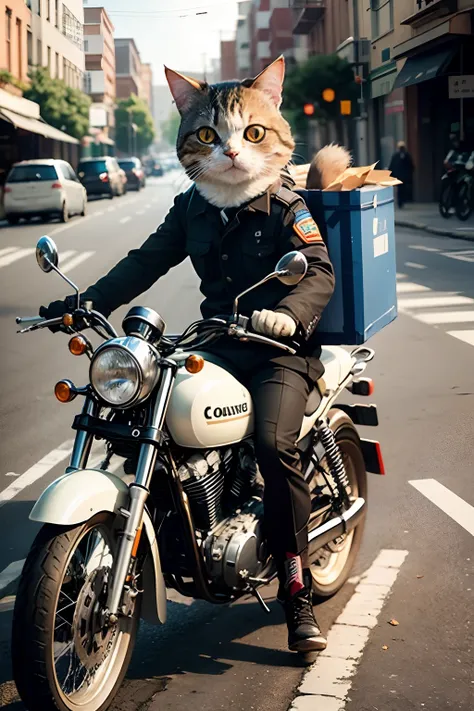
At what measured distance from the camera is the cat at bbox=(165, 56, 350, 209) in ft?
13.2

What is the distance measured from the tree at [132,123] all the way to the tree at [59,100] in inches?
34.8

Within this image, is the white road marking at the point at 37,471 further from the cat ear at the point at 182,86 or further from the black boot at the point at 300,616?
the cat ear at the point at 182,86

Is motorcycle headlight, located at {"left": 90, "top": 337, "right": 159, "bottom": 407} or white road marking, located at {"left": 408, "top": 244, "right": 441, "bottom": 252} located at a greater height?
white road marking, located at {"left": 408, "top": 244, "right": 441, "bottom": 252}

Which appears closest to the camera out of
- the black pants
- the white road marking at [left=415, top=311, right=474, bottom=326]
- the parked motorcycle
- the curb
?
the black pants

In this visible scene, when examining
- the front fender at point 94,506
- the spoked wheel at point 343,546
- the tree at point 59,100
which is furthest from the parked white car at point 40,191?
the front fender at point 94,506

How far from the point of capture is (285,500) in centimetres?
386

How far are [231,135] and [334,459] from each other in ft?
4.16

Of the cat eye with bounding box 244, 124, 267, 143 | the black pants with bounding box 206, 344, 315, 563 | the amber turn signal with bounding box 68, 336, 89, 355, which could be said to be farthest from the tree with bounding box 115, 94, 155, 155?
the amber turn signal with bounding box 68, 336, 89, 355

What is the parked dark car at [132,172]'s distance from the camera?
168 ft

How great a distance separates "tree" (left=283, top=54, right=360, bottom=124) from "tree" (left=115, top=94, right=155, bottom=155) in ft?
9.01

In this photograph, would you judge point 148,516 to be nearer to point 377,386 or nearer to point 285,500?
point 285,500

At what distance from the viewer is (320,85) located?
66.4 feet

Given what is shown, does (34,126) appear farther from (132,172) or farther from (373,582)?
(373,582)

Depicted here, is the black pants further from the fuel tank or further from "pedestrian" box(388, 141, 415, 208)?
"pedestrian" box(388, 141, 415, 208)
